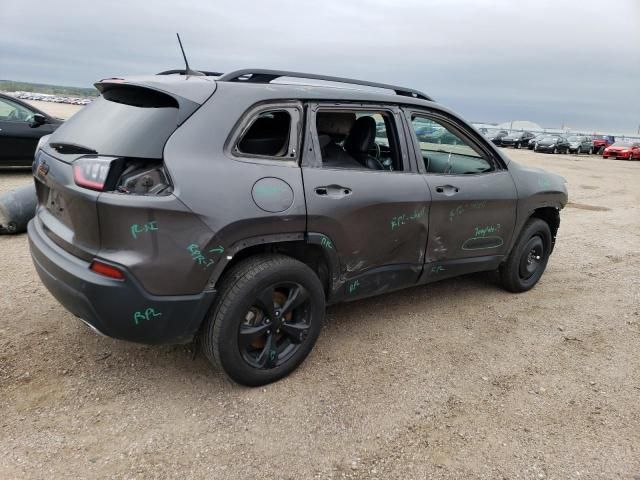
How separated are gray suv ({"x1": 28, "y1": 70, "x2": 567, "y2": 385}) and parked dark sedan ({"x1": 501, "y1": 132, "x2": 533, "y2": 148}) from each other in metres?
38.6

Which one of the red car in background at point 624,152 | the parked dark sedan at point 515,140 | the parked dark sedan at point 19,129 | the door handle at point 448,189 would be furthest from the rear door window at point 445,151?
the parked dark sedan at point 515,140

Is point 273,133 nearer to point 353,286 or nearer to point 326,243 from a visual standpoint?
point 326,243

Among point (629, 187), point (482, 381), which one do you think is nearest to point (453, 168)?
point (482, 381)

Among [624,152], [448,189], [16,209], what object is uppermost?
[624,152]

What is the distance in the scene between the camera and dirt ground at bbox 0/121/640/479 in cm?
236

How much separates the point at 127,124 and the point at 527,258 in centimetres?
372

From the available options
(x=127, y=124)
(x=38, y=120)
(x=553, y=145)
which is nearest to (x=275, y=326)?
(x=127, y=124)

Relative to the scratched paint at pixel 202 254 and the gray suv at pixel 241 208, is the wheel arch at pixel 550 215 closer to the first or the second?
the gray suv at pixel 241 208

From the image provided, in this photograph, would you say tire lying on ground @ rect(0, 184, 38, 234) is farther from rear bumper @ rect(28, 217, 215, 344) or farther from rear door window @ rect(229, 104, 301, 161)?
rear door window @ rect(229, 104, 301, 161)

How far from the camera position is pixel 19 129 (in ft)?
28.5

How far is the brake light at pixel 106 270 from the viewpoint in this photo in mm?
2307

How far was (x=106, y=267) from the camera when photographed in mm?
2322

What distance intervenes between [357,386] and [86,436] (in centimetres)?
152

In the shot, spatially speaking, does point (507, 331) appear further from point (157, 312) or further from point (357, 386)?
point (157, 312)
